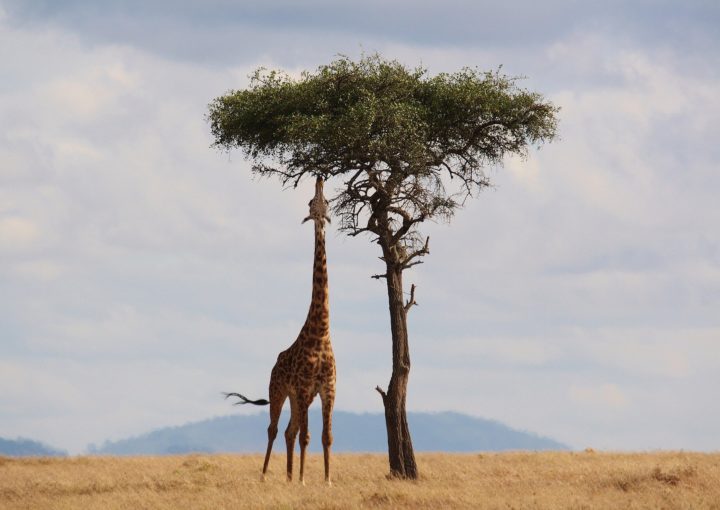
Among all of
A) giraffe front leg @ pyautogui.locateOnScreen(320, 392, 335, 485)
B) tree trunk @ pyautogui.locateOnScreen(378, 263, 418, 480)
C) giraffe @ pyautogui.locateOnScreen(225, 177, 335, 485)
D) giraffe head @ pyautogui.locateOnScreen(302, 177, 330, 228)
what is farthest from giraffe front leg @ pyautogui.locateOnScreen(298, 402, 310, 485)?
giraffe head @ pyautogui.locateOnScreen(302, 177, 330, 228)

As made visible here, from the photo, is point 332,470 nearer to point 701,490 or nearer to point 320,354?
point 320,354

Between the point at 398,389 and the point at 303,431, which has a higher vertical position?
the point at 398,389

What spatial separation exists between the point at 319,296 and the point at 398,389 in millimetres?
4132

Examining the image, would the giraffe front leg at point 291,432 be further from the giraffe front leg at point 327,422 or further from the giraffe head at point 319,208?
the giraffe head at point 319,208

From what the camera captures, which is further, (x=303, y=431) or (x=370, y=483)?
(x=370, y=483)

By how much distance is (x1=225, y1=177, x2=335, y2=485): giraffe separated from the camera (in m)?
25.9

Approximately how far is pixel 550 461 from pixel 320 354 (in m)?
12.1

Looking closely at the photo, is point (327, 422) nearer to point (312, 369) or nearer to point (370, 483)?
point (312, 369)

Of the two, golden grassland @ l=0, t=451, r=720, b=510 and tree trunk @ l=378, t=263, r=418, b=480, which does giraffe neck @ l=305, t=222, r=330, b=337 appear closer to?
tree trunk @ l=378, t=263, r=418, b=480

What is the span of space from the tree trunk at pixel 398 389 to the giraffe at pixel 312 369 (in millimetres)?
2923

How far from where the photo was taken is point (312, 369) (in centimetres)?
2583

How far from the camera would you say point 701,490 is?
2519cm

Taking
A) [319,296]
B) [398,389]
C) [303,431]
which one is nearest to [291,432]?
[303,431]

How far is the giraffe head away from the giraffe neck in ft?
0.52
